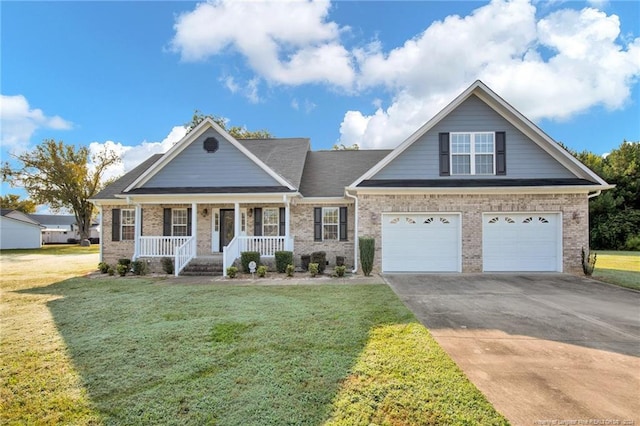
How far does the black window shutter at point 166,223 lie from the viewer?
14250 mm

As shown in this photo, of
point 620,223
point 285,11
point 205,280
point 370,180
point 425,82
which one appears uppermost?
point 285,11

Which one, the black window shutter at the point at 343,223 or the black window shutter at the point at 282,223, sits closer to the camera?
the black window shutter at the point at 343,223

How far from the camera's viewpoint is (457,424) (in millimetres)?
2807

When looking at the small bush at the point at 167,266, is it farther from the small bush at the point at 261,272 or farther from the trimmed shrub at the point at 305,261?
the trimmed shrub at the point at 305,261

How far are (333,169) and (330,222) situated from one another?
3531 mm

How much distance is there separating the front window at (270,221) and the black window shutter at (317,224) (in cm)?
181

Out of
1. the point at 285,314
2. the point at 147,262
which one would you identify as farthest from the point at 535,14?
the point at 147,262

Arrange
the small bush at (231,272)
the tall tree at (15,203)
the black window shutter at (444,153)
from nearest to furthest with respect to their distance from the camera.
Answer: the small bush at (231,272) → the black window shutter at (444,153) → the tall tree at (15,203)

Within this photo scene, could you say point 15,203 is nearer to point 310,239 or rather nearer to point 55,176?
point 55,176

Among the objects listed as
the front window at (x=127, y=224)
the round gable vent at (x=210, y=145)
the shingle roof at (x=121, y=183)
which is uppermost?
the round gable vent at (x=210, y=145)

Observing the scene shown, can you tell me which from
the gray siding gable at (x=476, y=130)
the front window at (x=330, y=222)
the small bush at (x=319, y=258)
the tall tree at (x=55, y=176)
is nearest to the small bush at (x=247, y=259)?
the small bush at (x=319, y=258)

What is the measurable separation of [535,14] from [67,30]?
2004cm

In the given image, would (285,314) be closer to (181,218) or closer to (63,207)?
(181,218)

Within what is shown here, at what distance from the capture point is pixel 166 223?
14281 millimetres
